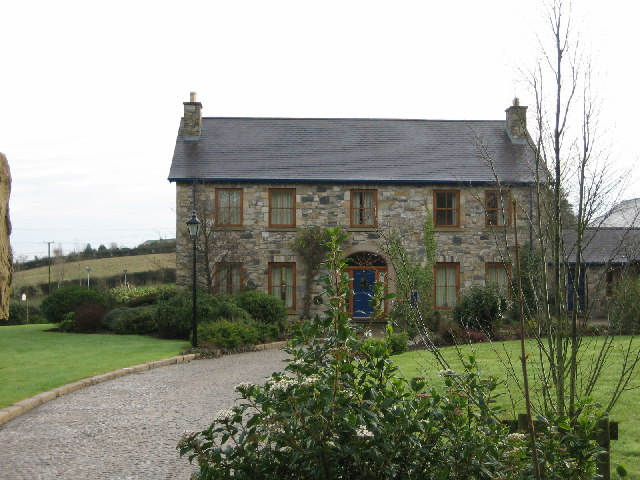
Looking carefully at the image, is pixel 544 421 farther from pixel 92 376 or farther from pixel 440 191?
pixel 440 191

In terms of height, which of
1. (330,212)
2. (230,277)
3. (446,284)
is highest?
(330,212)

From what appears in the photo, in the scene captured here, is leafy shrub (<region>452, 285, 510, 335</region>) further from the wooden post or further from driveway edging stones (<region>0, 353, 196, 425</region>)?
the wooden post

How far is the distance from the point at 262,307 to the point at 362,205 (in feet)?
19.3

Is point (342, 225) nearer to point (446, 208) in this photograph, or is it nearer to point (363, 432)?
point (446, 208)

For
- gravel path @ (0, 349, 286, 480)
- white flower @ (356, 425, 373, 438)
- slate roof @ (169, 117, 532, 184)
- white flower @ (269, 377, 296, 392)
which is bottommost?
gravel path @ (0, 349, 286, 480)

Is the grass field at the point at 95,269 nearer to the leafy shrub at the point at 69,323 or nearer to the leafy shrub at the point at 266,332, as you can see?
the leafy shrub at the point at 69,323

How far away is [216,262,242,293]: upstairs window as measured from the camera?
2369 centimetres

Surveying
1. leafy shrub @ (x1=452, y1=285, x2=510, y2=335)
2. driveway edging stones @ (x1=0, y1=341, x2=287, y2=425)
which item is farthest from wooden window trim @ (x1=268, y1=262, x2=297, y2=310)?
driveway edging stones @ (x1=0, y1=341, x2=287, y2=425)

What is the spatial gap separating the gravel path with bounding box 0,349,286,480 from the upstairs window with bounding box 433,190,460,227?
12.4m

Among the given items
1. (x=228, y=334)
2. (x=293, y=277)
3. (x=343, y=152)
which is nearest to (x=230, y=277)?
(x=293, y=277)

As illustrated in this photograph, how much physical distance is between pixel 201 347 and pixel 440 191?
1121 cm

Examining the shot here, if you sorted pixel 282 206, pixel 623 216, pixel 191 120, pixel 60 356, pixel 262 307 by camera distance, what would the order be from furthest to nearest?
pixel 191 120 < pixel 282 206 < pixel 262 307 < pixel 60 356 < pixel 623 216

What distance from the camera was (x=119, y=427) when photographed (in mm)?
8688

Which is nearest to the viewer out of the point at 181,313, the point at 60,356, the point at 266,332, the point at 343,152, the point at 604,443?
the point at 604,443
